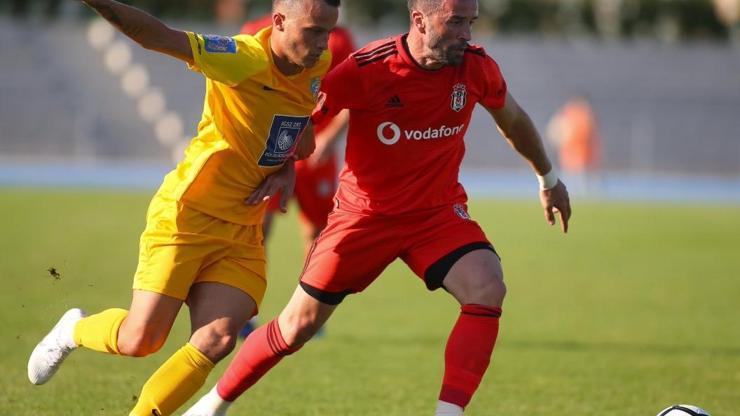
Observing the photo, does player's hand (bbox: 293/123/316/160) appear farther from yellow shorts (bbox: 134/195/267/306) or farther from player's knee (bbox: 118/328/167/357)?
player's knee (bbox: 118/328/167/357)

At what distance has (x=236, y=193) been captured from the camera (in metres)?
5.59

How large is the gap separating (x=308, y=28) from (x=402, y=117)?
2.23 ft

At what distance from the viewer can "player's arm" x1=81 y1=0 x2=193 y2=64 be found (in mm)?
4805

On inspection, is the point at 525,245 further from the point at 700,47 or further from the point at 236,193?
the point at 700,47

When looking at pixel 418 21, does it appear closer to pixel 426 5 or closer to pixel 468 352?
pixel 426 5

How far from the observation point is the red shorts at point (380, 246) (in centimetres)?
568

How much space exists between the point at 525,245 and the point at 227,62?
1207 centimetres

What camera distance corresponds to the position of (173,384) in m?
5.36

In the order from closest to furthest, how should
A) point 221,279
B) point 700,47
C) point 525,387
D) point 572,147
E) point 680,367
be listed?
point 221,279 < point 525,387 < point 680,367 < point 572,147 < point 700,47

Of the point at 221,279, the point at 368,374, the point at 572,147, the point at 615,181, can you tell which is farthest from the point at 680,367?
the point at 615,181

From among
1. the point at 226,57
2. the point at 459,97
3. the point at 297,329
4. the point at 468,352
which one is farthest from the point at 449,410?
the point at 226,57

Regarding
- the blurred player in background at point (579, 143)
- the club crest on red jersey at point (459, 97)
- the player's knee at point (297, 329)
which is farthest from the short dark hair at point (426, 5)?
the blurred player in background at point (579, 143)

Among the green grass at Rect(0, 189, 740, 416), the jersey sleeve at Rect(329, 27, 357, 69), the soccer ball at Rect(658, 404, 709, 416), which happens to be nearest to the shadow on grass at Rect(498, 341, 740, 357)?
the green grass at Rect(0, 189, 740, 416)

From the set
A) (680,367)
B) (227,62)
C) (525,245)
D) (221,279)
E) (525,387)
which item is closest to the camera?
(227,62)
